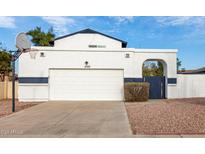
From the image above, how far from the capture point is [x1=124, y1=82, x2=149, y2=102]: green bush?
15.3 metres

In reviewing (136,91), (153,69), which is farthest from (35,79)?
(153,69)

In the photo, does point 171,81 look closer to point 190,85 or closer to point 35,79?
point 190,85

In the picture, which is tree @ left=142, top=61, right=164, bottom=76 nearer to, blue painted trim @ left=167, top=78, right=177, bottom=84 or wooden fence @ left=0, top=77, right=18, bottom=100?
blue painted trim @ left=167, top=78, right=177, bottom=84

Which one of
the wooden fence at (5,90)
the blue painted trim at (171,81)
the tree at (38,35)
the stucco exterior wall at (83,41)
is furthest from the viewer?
the tree at (38,35)

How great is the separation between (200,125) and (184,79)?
10694 millimetres

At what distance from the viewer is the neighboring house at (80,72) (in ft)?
52.9

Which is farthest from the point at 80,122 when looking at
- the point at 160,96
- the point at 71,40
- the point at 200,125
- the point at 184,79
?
the point at 71,40

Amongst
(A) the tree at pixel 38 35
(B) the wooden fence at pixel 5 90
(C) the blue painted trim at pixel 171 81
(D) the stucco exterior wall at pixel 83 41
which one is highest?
(A) the tree at pixel 38 35

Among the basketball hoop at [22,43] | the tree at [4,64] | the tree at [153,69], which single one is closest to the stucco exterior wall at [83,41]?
the tree at [4,64]

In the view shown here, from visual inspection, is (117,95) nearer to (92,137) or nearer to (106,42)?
(106,42)

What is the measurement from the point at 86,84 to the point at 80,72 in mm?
996

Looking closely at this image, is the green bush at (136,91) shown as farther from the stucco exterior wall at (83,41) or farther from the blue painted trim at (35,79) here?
the stucco exterior wall at (83,41)

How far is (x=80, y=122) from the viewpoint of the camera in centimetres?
838

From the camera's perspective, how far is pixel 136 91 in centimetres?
1533
